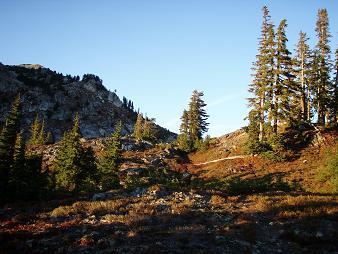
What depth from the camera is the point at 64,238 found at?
1466 cm

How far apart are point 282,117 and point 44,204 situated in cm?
3419

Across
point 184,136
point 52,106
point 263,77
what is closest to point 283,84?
point 263,77

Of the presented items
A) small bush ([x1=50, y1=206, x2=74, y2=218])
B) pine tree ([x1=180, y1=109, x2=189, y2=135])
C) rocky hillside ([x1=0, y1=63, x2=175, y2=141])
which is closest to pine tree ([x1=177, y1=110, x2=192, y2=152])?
pine tree ([x1=180, y1=109, x2=189, y2=135])

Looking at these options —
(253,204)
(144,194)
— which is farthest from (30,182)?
(253,204)

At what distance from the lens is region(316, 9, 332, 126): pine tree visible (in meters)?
55.8

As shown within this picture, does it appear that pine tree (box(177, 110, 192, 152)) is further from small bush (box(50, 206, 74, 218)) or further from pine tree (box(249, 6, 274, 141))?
small bush (box(50, 206, 74, 218))

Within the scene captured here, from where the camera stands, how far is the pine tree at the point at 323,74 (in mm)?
55781

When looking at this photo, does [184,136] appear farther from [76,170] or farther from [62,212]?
[62,212]

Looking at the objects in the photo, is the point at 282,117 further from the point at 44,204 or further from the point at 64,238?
the point at 64,238

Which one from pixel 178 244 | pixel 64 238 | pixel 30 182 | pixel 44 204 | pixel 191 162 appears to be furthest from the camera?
pixel 191 162

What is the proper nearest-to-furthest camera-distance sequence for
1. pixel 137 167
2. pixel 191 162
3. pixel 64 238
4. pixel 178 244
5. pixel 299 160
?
pixel 178 244 < pixel 64 238 < pixel 299 160 < pixel 137 167 < pixel 191 162

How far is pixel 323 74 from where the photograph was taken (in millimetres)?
55938

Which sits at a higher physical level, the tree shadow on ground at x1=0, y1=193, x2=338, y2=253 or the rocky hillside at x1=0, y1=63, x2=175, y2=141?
the rocky hillside at x1=0, y1=63, x2=175, y2=141

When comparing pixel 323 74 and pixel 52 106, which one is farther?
pixel 52 106
